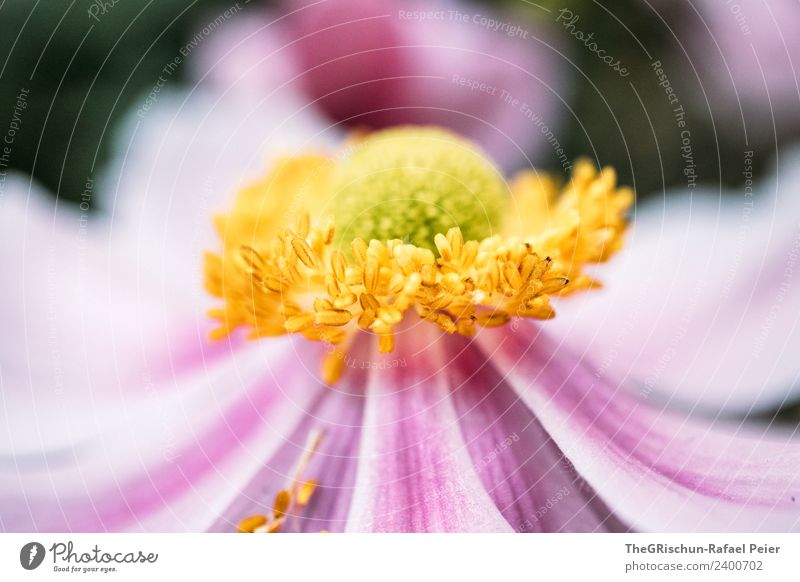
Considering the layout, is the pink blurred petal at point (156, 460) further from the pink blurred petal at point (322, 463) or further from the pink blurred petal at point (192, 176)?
the pink blurred petal at point (192, 176)

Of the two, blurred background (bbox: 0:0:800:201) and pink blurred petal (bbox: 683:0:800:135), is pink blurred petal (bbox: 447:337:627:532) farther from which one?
pink blurred petal (bbox: 683:0:800:135)

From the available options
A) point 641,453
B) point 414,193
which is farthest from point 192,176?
point 641,453

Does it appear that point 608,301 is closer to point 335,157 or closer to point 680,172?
point 680,172

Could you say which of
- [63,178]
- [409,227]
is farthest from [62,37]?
[409,227]
